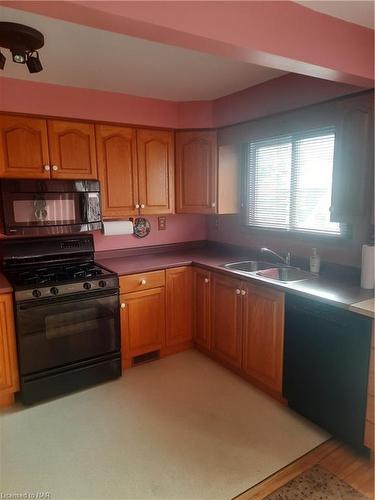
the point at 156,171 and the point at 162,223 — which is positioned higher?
the point at 156,171

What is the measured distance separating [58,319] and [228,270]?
1.33m

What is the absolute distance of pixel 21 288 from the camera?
92.6 inches

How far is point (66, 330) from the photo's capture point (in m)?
2.55

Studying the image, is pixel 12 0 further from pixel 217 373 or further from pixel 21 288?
pixel 217 373

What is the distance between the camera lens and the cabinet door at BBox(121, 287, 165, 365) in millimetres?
2879

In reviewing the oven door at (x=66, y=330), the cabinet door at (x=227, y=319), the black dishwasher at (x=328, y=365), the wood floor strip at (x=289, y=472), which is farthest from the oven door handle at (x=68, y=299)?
the wood floor strip at (x=289, y=472)

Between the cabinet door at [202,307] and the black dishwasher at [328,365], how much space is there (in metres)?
0.86

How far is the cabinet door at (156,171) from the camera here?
312cm

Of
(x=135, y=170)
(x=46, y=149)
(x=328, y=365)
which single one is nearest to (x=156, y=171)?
(x=135, y=170)

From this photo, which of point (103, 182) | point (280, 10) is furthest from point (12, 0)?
point (103, 182)

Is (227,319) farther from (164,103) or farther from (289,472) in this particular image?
(164,103)

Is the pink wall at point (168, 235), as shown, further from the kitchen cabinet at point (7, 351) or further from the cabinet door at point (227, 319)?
the kitchen cabinet at point (7, 351)

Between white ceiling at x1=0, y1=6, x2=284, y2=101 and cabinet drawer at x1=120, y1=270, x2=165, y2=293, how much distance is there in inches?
59.5

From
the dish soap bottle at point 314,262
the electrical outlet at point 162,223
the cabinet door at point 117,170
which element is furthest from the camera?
the electrical outlet at point 162,223
